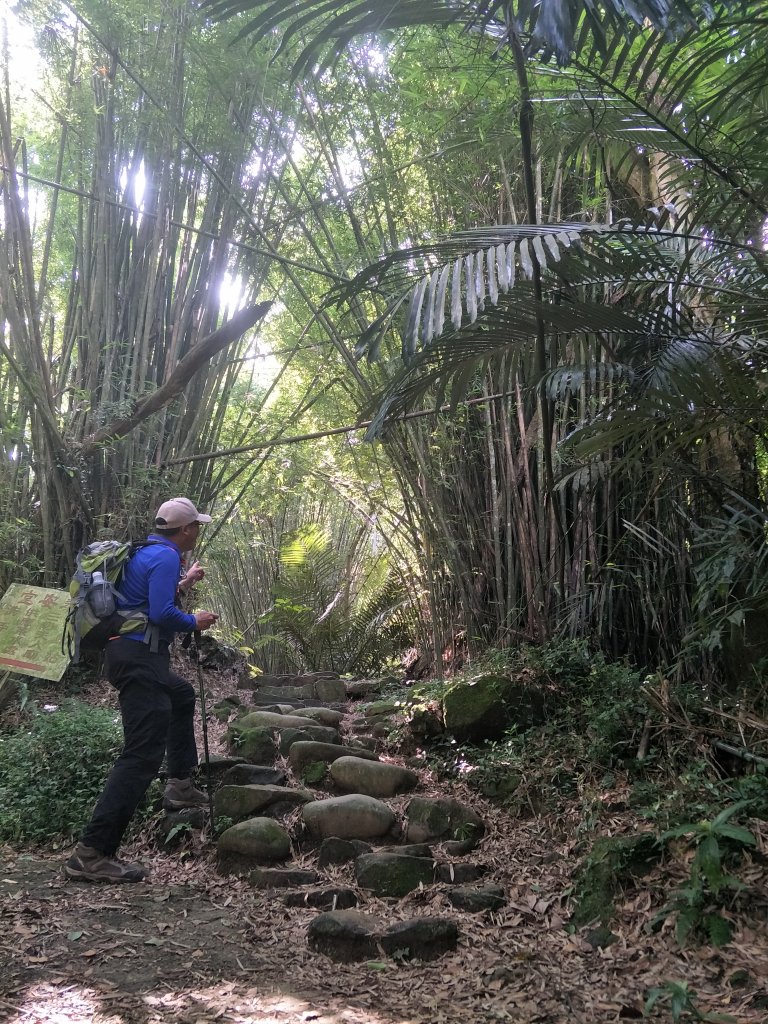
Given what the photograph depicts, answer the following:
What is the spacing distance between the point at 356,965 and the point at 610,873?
76cm

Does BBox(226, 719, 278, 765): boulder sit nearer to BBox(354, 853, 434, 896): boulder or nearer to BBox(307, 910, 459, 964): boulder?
BBox(354, 853, 434, 896): boulder

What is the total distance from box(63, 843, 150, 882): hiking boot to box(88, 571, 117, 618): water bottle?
77cm

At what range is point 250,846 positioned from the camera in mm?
2686

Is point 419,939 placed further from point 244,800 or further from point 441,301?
point 441,301

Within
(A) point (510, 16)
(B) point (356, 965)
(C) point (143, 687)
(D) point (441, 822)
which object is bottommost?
(B) point (356, 965)

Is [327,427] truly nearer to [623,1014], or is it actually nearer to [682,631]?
[682,631]

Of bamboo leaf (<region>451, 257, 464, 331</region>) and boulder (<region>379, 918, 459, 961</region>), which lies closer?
boulder (<region>379, 918, 459, 961</region>)

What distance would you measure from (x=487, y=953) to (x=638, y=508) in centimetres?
200

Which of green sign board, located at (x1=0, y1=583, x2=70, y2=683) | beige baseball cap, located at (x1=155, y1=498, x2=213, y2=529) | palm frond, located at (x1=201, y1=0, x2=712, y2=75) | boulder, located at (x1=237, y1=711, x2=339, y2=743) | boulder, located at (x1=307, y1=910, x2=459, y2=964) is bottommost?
boulder, located at (x1=307, y1=910, x2=459, y2=964)

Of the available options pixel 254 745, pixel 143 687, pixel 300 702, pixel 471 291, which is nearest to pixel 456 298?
pixel 471 291

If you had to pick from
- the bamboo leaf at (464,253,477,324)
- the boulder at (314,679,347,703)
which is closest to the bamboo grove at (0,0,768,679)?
the bamboo leaf at (464,253,477,324)

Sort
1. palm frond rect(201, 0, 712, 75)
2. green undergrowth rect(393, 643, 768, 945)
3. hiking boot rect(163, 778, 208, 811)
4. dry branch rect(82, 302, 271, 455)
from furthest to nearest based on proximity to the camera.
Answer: dry branch rect(82, 302, 271, 455)
hiking boot rect(163, 778, 208, 811)
green undergrowth rect(393, 643, 768, 945)
palm frond rect(201, 0, 712, 75)

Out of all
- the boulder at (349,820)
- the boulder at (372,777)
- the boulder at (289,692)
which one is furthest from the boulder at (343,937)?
the boulder at (289,692)

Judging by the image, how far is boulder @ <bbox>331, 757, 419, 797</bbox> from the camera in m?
3.14
